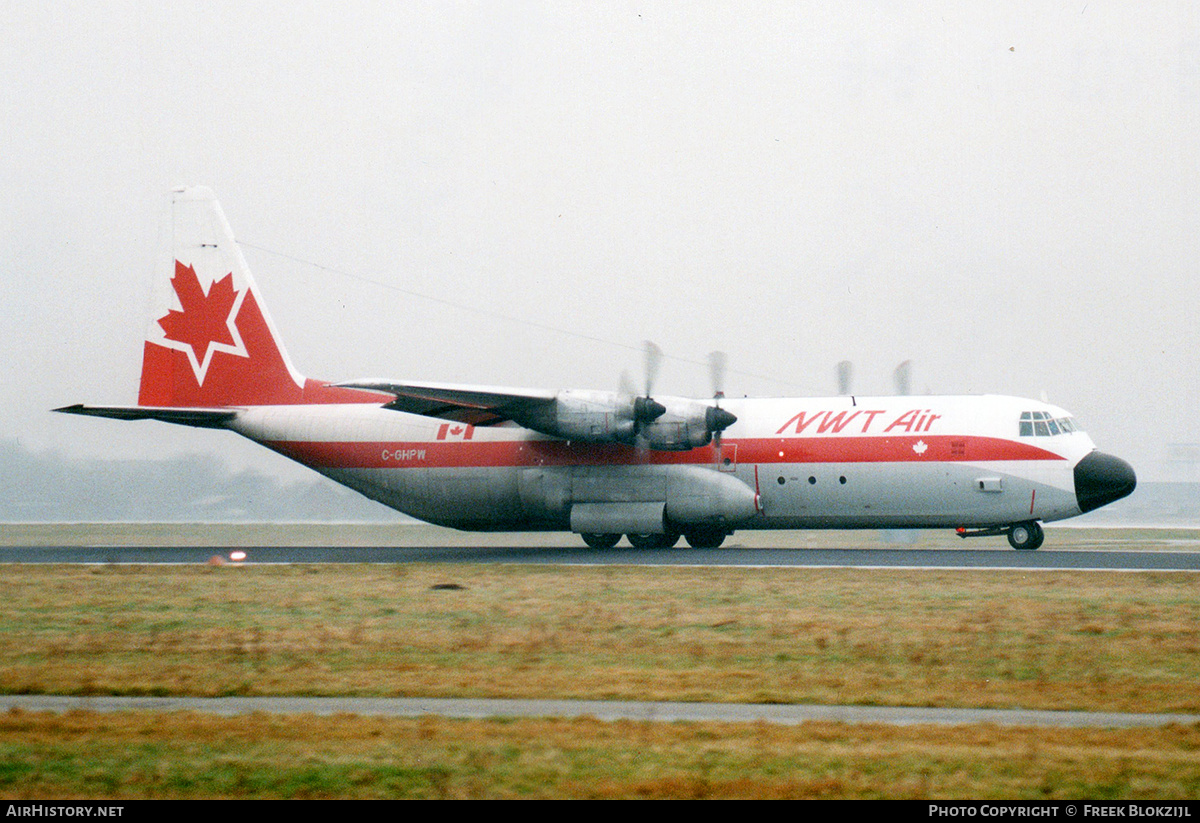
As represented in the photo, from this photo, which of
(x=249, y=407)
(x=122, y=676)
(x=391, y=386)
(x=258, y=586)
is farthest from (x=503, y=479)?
(x=122, y=676)

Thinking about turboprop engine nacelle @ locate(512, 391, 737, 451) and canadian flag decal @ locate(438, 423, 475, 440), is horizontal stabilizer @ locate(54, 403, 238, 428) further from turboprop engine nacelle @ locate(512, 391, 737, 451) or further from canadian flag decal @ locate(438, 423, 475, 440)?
turboprop engine nacelle @ locate(512, 391, 737, 451)

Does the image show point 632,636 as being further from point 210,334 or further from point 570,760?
point 210,334

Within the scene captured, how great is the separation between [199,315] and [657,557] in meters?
17.1

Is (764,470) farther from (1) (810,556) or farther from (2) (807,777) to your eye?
(2) (807,777)

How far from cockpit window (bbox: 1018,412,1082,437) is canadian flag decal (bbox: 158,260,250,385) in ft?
74.9

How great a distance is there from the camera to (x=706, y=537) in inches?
1411

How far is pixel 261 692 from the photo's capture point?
45.2 ft

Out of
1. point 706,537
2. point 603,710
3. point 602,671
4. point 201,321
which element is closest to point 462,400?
point 706,537

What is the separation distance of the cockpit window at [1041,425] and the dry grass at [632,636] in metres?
7.31

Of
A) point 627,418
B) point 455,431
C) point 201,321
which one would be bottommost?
point 455,431

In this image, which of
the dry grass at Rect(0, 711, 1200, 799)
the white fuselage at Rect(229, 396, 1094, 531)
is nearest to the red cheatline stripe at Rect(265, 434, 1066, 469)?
the white fuselage at Rect(229, 396, 1094, 531)

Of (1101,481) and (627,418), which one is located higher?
→ (627,418)

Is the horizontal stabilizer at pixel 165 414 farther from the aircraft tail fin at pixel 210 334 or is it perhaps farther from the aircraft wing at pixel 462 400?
the aircraft wing at pixel 462 400

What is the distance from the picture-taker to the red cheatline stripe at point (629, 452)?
3216cm
